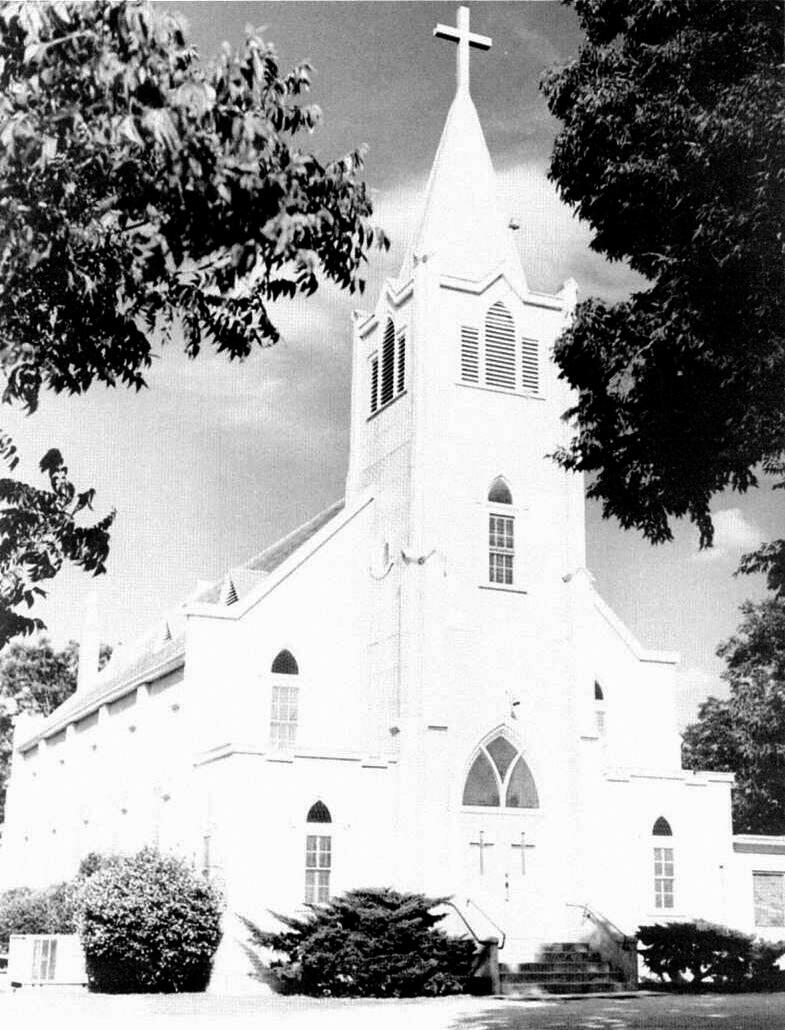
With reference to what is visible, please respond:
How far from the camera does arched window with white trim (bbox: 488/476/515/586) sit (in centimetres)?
3359

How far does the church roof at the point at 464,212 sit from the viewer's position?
3634 centimetres

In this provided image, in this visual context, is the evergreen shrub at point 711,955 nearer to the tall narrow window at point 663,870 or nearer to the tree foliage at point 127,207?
the tall narrow window at point 663,870

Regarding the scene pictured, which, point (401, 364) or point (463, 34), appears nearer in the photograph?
point (463, 34)

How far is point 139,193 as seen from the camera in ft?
33.7

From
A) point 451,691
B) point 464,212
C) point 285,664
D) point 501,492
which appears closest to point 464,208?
point 464,212

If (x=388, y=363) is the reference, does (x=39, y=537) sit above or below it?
below

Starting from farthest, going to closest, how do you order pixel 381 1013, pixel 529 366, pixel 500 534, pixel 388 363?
pixel 388 363, pixel 529 366, pixel 500 534, pixel 381 1013

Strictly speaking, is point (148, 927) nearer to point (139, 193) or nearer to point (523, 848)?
point (523, 848)

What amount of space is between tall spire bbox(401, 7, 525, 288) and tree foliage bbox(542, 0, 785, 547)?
18.6 m

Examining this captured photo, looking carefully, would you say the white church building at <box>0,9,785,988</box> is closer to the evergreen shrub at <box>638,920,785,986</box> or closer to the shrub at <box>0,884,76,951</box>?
the evergreen shrub at <box>638,920,785,986</box>

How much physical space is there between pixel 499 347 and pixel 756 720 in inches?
785

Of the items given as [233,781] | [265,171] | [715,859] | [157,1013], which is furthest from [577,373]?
[715,859]

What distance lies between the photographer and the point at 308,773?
29.4 metres

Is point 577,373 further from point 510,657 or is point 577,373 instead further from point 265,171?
point 510,657
